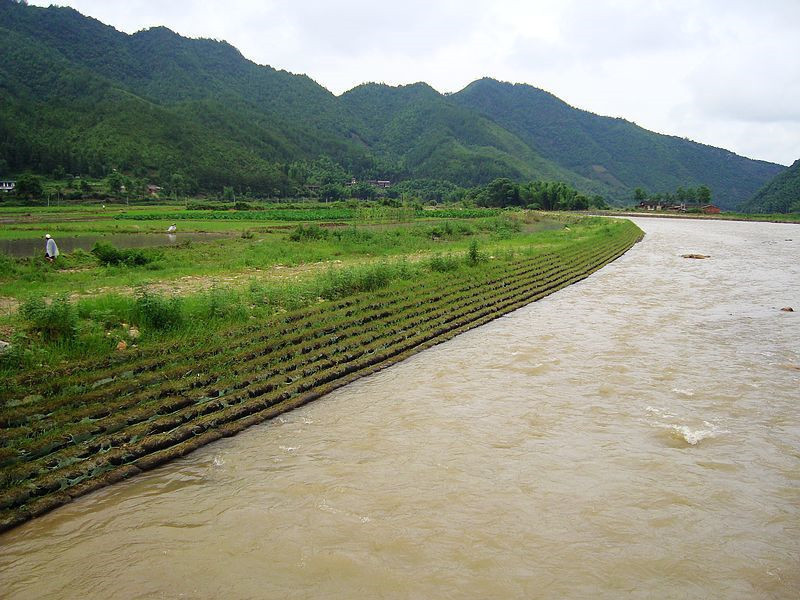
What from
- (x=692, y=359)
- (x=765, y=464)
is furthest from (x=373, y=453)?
(x=692, y=359)

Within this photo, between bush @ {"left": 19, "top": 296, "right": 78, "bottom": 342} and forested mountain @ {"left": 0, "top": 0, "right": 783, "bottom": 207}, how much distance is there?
250 feet

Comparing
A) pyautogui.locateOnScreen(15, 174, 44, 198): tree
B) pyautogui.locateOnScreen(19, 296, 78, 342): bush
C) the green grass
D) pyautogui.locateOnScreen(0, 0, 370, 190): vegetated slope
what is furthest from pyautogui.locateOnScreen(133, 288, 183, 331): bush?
pyautogui.locateOnScreen(0, 0, 370, 190): vegetated slope

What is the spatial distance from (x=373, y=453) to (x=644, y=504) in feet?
8.72

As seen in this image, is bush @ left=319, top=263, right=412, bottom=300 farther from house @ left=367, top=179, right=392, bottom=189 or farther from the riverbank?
house @ left=367, top=179, right=392, bottom=189

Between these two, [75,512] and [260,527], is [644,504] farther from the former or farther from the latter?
[75,512]

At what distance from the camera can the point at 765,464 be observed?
5.59 metres

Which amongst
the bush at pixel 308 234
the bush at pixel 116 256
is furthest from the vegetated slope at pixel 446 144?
the bush at pixel 116 256

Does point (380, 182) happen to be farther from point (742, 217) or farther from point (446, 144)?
point (742, 217)

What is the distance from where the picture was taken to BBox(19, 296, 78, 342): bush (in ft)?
27.2

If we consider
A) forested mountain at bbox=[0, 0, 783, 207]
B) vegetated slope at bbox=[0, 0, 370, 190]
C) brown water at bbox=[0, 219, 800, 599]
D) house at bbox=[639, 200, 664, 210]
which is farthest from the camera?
house at bbox=[639, 200, 664, 210]

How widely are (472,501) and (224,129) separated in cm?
11708

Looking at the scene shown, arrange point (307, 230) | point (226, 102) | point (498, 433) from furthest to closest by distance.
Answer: point (226, 102) → point (307, 230) → point (498, 433)

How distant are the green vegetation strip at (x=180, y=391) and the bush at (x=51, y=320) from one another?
1.37m

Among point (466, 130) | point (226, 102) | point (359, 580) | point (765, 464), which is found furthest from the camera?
point (466, 130)
